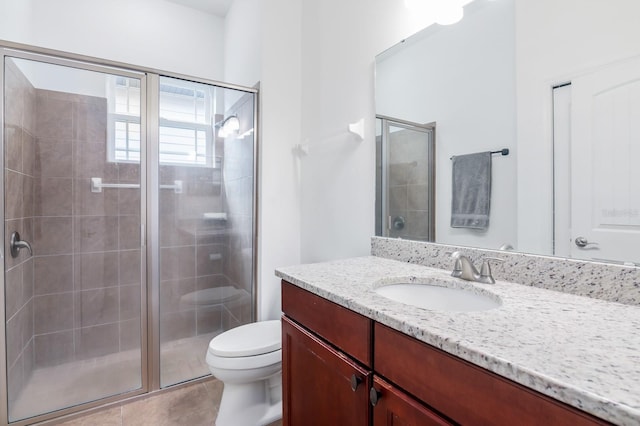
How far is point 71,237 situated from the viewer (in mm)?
1994

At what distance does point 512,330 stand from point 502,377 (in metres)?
0.15

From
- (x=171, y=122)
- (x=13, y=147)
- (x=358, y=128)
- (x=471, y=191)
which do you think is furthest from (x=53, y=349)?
(x=471, y=191)

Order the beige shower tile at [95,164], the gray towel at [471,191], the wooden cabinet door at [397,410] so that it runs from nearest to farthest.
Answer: the wooden cabinet door at [397,410] < the gray towel at [471,191] < the beige shower tile at [95,164]

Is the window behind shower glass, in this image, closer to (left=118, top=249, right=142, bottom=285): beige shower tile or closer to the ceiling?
(left=118, top=249, right=142, bottom=285): beige shower tile

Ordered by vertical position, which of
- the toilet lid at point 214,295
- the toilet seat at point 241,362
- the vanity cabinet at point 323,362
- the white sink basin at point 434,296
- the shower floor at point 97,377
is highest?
the white sink basin at point 434,296

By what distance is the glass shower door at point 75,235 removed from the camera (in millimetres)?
1747

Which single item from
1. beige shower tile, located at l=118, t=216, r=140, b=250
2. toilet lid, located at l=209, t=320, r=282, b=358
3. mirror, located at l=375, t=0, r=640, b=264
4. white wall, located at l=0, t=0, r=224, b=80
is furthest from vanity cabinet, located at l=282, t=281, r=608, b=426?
white wall, located at l=0, t=0, r=224, b=80

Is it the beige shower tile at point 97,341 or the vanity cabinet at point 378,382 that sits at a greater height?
the vanity cabinet at point 378,382

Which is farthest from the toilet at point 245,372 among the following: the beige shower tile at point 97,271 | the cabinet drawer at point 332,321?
the beige shower tile at point 97,271

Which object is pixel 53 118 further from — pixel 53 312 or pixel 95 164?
pixel 53 312

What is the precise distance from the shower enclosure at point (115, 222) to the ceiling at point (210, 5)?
1.08 meters

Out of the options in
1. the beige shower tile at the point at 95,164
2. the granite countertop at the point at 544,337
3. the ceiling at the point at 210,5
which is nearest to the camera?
the granite countertop at the point at 544,337

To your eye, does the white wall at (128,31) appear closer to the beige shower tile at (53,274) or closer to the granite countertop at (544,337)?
the beige shower tile at (53,274)

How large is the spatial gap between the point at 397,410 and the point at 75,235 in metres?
2.20
